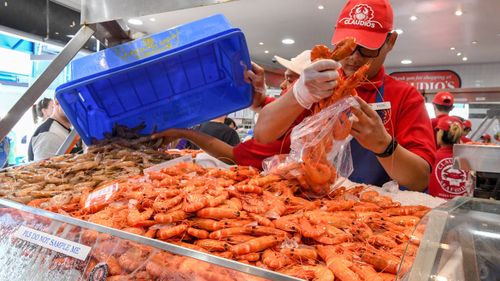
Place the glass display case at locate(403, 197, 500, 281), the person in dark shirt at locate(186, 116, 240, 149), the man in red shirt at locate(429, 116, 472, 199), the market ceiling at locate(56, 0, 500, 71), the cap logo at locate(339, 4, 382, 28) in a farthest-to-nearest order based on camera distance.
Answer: the market ceiling at locate(56, 0, 500, 71), the person in dark shirt at locate(186, 116, 240, 149), the man in red shirt at locate(429, 116, 472, 199), the cap logo at locate(339, 4, 382, 28), the glass display case at locate(403, 197, 500, 281)

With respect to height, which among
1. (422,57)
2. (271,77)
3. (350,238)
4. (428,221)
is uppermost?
(428,221)

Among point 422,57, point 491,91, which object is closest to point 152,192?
point 491,91

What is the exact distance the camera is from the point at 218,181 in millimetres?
1395

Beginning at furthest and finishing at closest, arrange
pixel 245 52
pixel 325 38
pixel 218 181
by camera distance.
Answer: pixel 325 38
pixel 245 52
pixel 218 181

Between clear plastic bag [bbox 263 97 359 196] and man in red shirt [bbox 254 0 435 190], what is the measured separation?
0.20ft

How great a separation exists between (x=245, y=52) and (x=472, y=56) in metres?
10.5

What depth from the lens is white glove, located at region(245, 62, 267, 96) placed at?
1.92 meters

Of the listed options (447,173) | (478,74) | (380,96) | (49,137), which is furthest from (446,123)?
(478,74)

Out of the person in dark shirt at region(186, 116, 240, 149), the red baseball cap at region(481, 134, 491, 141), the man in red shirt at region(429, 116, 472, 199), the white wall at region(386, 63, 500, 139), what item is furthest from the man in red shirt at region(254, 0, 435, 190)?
the white wall at region(386, 63, 500, 139)

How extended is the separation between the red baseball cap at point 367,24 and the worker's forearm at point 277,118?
1.05ft

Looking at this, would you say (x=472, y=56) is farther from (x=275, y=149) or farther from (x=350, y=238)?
(x=350, y=238)

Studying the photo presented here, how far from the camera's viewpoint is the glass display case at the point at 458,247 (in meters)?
0.65

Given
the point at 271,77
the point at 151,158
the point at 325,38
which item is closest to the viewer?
the point at 151,158

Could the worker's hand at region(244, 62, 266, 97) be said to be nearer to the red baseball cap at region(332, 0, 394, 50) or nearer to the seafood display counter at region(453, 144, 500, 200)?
the red baseball cap at region(332, 0, 394, 50)
